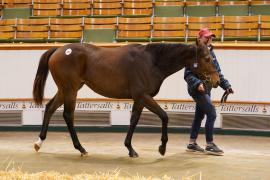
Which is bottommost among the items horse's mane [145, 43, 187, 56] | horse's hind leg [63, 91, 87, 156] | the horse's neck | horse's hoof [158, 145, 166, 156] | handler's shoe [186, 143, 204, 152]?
handler's shoe [186, 143, 204, 152]

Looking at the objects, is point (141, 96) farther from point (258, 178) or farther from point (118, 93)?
point (258, 178)

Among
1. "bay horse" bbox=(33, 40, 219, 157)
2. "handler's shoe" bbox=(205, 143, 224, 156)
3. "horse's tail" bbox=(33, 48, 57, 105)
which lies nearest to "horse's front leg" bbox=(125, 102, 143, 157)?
"bay horse" bbox=(33, 40, 219, 157)

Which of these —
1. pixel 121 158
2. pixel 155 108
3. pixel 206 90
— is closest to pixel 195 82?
pixel 206 90

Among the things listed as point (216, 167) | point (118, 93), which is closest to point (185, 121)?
point (118, 93)

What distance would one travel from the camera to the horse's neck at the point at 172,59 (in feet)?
19.2

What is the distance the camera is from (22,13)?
1284 centimetres

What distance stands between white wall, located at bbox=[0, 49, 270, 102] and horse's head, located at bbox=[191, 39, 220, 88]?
2.24 m

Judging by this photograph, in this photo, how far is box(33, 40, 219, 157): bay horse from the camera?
18.9 ft

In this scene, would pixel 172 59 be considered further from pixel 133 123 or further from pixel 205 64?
pixel 133 123

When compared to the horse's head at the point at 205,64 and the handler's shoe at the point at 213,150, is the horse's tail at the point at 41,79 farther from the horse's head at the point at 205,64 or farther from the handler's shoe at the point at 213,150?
the handler's shoe at the point at 213,150

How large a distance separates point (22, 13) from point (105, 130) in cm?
596

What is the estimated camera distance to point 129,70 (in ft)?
19.3

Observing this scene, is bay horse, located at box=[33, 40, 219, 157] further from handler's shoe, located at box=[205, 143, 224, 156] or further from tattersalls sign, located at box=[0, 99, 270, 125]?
tattersalls sign, located at box=[0, 99, 270, 125]

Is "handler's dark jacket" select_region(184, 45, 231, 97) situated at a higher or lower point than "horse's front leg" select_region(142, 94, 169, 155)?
higher
